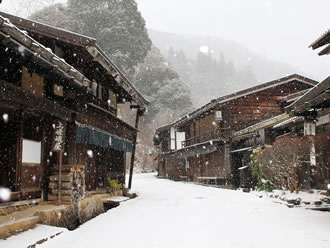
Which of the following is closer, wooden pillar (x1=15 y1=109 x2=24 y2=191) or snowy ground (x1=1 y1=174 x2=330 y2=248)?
snowy ground (x1=1 y1=174 x2=330 y2=248)

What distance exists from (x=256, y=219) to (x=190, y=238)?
333 cm

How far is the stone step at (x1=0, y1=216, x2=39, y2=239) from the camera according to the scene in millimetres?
6633

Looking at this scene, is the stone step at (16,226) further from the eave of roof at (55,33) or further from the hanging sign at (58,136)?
the eave of roof at (55,33)

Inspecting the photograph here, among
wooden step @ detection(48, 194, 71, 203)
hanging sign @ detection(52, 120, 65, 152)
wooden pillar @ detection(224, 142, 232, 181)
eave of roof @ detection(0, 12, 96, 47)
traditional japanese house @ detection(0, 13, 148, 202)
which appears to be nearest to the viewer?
traditional japanese house @ detection(0, 13, 148, 202)

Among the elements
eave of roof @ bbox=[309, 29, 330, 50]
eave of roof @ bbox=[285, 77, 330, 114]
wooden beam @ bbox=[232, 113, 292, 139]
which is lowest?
eave of roof @ bbox=[285, 77, 330, 114]

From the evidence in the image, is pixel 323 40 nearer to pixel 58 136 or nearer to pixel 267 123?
pixel 58 136

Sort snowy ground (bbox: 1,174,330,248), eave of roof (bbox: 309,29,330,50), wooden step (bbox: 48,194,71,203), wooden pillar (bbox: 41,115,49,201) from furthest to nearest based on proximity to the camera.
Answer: eave of roof (bbox: 309,29,330,50) → wooden pillar (bbox: 41,115,49,201) → wooden step (bbox: 48,194,71,203) → snowy ground (bbox: 1,174,330,248)

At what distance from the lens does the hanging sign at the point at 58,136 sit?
9.89 metres

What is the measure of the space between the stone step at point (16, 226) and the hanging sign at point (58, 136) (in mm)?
2534

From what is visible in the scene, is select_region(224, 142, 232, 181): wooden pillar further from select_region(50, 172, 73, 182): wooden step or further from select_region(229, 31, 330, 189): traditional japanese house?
select_region(50, 172, 73, 182): wooden step

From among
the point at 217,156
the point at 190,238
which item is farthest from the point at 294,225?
the point at 217,156

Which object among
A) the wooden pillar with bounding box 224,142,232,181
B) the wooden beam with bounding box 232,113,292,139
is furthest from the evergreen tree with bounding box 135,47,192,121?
the wooden beam with bounding box 232,113,292,139

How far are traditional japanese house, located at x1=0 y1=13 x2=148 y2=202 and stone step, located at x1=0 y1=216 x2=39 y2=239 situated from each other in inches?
47.1

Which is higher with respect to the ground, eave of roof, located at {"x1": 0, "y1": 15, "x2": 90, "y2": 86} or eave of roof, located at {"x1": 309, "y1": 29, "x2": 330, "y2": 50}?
eave of roof, located at {"x1": 309, "y1": 29, "x2": 330, "y2": 50}
